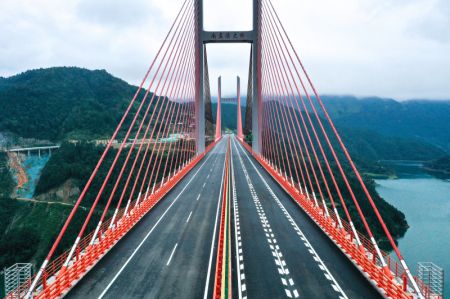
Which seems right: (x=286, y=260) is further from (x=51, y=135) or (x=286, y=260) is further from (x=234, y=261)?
(x=51, y=135)

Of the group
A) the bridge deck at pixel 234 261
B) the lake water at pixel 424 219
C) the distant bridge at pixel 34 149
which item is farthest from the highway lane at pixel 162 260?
the distant bridge at pixel 34 149

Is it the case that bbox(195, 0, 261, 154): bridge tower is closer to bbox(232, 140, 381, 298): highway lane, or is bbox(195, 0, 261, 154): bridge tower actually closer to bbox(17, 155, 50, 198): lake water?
bbox(232, 140, 381, 298): highway lane

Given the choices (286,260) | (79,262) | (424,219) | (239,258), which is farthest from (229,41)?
(424,219)

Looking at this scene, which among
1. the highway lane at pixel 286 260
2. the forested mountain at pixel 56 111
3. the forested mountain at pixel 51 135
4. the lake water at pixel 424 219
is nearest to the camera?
the highway lane at pixel 286 260

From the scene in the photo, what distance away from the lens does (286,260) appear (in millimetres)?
14992

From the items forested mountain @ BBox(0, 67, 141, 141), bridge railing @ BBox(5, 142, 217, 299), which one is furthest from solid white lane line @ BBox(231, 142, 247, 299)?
forested mountain @ BBox(0, 67, 141, 141)

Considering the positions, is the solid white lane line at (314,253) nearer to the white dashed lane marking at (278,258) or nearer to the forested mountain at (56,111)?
the white dashed lane marking at (278,258)

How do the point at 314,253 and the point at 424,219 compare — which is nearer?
the point at 314,253

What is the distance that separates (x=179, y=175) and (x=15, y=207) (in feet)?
220

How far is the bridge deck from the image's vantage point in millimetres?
12234

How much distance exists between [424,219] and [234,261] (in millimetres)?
67006

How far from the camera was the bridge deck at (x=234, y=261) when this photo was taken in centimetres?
1223

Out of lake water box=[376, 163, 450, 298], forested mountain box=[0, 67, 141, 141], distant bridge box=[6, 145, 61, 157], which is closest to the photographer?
lake water box=[376, 163, 450, 298]

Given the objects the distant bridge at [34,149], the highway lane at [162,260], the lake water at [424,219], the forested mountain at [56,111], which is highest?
the forested mountain at [56,111]
